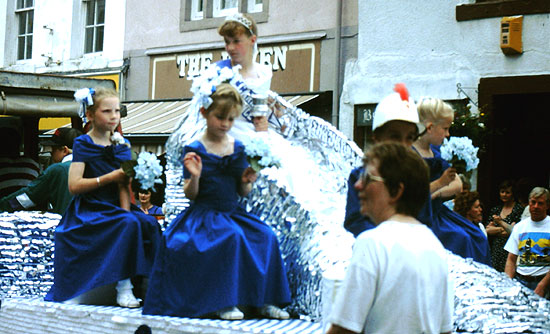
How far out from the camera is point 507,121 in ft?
38.7

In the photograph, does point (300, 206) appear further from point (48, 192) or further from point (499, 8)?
point (499, 8)

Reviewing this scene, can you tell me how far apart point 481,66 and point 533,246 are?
14.8 ft

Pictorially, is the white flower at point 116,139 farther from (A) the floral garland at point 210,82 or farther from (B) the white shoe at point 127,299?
(B) the white shoe at point 127,299

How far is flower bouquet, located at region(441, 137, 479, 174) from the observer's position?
16.5ft

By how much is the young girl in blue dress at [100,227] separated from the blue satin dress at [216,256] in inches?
20.8

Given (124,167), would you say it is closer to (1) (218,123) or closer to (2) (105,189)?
(2) (105,189)

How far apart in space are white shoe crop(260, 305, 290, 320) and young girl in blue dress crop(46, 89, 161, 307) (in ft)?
2.76

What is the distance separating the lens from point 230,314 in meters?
4.66

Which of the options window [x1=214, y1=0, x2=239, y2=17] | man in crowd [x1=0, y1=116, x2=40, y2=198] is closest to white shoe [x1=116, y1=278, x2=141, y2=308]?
man in crowd [x1=0, y1=116, x2=40, y2=198]

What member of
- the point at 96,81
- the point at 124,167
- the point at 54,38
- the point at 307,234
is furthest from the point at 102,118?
the point at 54,38

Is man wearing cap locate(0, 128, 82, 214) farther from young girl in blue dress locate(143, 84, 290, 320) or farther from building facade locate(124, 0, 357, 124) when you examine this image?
building facade locate(124, 0, 357, 124)

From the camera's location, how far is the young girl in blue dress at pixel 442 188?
532 cm

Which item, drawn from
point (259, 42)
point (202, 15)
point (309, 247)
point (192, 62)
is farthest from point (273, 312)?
point (202, 15)

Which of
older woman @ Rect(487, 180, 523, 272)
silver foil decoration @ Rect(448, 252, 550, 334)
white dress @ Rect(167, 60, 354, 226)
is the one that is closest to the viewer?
silver foil decoration @ Rect(448, 252, 550, 334)
